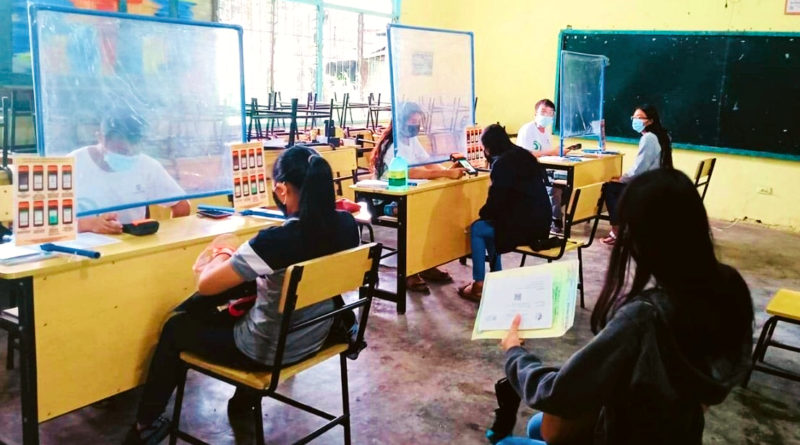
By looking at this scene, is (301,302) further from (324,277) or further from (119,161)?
(119,161)

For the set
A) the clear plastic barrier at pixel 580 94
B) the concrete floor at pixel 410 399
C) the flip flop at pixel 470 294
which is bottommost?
the concrete floor at pixel 410 399

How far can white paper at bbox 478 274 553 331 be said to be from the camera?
1.36 metres

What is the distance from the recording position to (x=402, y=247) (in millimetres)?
3693

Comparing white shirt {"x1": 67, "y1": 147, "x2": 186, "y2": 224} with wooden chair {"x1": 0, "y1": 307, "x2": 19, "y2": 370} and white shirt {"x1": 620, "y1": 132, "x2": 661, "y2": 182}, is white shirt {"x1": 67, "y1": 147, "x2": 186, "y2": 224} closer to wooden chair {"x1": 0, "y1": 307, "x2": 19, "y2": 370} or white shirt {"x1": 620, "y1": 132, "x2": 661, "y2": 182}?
wooden chair {"x1": 0, "y1": 307, "x2": 19, "y2": 370}

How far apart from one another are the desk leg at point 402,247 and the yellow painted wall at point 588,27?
11.9 ft

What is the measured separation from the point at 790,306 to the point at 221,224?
2.32 metres

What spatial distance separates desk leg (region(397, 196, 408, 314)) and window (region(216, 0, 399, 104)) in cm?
369

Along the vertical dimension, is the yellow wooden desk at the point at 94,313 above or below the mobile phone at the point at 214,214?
below

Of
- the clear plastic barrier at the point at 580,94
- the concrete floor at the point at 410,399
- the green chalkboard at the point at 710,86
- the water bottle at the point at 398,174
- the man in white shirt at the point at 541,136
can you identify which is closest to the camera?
the concrete floor at the point at 410,399

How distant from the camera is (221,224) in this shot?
2641 millimetres

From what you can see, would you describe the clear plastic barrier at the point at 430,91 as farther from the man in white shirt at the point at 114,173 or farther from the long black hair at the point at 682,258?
the long black hair at the point at 682,258

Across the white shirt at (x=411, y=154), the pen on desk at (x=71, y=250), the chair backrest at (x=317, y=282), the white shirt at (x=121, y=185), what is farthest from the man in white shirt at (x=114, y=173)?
the white shirt at (x=411, y=154)

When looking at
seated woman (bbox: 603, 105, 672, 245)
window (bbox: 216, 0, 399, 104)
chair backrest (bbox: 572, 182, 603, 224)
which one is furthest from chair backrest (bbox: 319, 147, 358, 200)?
window (bbox: 216, 0, 399, 104)

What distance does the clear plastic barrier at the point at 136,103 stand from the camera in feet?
7.12
